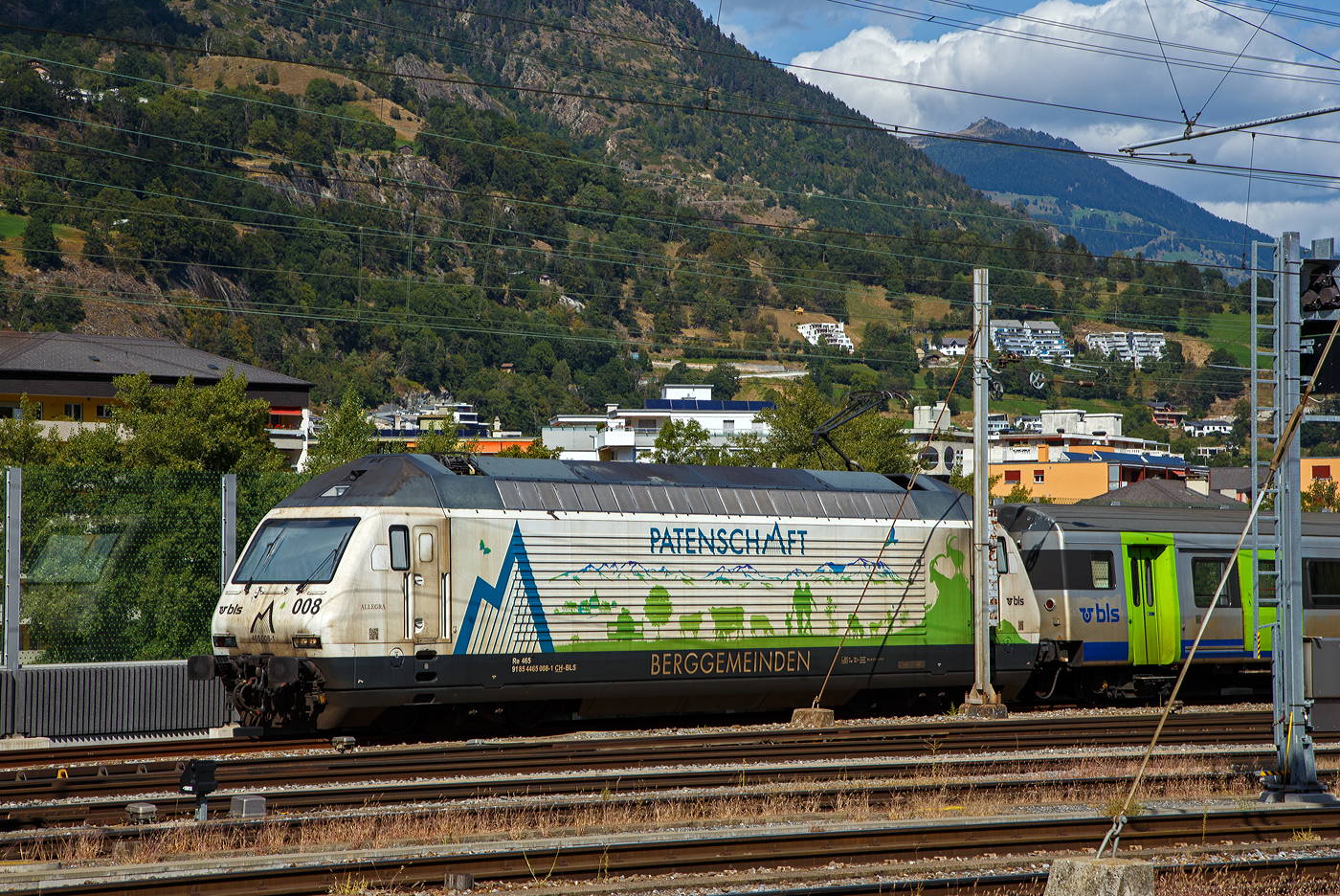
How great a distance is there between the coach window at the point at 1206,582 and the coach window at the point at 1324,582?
1936mm

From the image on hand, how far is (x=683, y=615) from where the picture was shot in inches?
756

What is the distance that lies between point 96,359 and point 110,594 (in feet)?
218

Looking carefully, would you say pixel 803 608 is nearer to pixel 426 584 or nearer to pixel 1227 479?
pixel 426 584

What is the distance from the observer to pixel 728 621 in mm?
19578

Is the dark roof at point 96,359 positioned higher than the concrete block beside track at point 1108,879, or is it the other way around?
the dark roof at point 96,359

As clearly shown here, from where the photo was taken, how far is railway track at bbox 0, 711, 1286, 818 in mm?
13625

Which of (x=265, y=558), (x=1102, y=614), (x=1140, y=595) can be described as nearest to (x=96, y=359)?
(x=265, y=558)

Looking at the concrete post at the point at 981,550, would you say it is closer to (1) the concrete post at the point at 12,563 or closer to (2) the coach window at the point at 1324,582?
(2) the coach window at the point at 1324,582

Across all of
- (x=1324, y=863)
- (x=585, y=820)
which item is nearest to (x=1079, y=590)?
(x=1324, y=863)

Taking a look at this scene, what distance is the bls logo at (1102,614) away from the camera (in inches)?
911

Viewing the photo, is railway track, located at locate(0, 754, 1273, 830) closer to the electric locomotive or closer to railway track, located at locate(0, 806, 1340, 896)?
railway track, located at locate(0, 806, 1340, 896)

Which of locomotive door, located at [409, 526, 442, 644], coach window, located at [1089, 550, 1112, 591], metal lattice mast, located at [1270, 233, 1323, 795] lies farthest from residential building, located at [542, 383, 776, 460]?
metal lattice mast, located at [1270, 233, 1323, 795]

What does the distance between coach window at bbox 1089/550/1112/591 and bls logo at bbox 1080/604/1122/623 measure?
0.39 metres

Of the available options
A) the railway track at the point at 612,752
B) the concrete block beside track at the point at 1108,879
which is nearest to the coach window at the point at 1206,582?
the railway track at the point at 612,752
